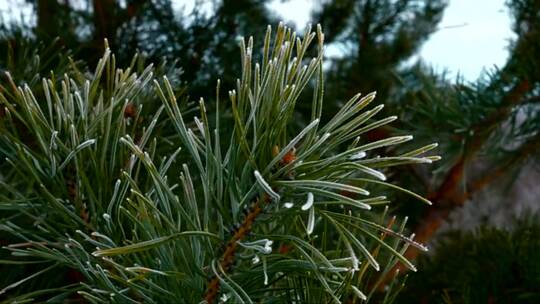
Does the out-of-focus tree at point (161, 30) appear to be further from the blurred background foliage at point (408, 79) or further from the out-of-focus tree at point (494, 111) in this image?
the out-of-focus tree at point (494, 111)

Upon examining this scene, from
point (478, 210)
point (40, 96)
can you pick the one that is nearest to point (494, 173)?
point (478, 210)

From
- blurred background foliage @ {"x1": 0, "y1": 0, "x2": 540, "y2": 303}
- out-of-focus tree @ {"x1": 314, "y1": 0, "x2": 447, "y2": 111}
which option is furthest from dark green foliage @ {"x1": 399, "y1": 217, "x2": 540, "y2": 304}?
out-of-focus tree @ {"x1": 314, "y1": 0, "x2": 447, "y2": 111}

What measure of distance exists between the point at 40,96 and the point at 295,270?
19cm

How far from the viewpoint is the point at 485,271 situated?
43 cm

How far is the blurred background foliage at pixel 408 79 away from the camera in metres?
0.45

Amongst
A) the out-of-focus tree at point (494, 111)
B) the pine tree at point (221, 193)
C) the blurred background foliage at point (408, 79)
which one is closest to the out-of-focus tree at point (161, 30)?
the blurred background foliage at point (408, 79)

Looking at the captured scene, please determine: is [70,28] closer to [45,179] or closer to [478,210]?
[45,179]

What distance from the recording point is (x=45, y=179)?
Result: 0.75 feet

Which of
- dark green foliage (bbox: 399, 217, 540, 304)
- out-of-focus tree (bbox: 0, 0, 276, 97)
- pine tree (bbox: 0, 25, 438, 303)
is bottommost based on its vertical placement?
dark green foliage (bbox: 399, 217, 540, 304)

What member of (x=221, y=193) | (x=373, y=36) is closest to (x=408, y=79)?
(x=373, y=36)

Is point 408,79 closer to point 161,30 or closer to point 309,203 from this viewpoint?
point 161,30

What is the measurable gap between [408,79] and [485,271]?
212mm

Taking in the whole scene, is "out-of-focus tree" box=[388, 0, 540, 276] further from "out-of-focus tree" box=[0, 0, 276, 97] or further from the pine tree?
the pine tree

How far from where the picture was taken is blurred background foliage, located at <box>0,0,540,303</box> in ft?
1.48
